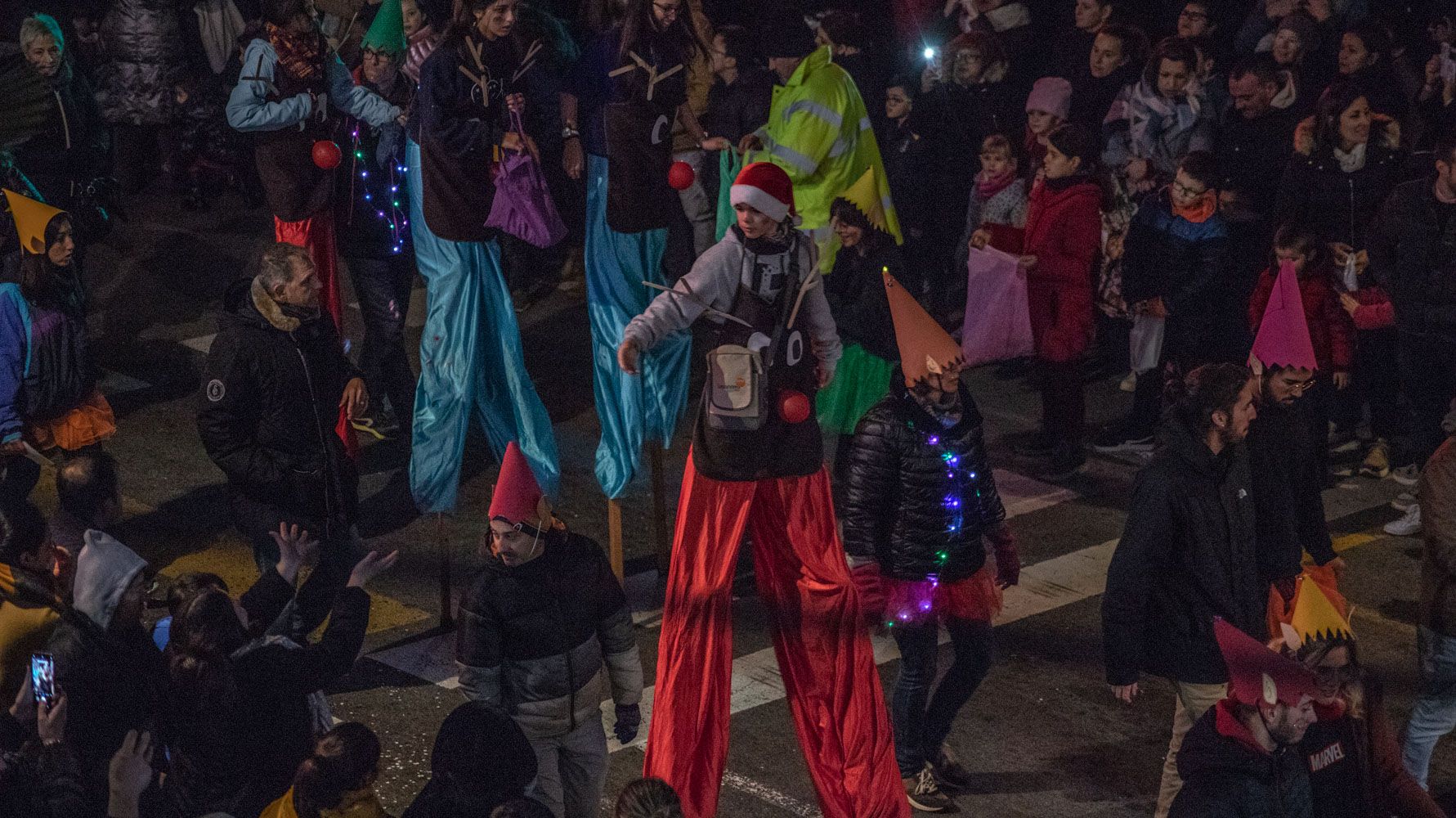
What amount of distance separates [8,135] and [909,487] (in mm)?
5945

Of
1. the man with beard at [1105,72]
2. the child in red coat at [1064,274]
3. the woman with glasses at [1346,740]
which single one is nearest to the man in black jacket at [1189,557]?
the woman with glasses at [1346,740]

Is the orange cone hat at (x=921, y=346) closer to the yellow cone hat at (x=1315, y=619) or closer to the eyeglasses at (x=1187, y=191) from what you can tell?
the yellow cone hat at (x=1315, y=619)

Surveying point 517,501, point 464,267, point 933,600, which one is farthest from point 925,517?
point 464,267

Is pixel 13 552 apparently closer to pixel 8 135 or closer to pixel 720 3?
pixel 8 135

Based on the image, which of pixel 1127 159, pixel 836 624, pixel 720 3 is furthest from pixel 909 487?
pixel 720 3

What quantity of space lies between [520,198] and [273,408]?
7.47ft

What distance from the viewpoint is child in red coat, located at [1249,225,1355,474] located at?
967 centimetres

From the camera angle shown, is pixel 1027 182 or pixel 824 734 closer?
pixel 824 734

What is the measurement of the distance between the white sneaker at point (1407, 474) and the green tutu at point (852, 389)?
124 inches

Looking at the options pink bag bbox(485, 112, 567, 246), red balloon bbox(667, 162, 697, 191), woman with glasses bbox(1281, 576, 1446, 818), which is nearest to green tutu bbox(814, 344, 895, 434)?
red balloon bbox(667, 162, 697, 191)

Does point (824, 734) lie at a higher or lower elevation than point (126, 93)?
lower

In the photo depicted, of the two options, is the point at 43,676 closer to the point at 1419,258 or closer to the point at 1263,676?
the point at 1263,676

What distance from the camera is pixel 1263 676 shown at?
5293 mm

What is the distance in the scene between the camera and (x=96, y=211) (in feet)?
37.9
